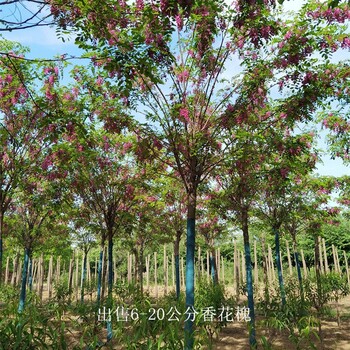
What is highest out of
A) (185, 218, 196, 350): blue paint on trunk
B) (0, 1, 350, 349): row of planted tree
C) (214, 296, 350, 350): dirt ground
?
Result: (0, 1, 350, 349): row of planted tree

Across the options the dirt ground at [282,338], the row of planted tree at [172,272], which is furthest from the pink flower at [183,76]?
the row of planted tree at [172,272]

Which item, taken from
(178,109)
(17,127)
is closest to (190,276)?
(178,109)

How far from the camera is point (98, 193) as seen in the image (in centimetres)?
1014

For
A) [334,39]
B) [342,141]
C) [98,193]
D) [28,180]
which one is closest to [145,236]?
[98,193]

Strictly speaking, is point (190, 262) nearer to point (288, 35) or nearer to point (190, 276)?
point (190, 276)

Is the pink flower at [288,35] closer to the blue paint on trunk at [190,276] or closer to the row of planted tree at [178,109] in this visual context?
the row of planted tree at [178,109]

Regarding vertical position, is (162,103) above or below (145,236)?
above

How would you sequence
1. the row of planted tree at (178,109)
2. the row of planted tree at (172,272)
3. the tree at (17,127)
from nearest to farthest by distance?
the row of planted tree at (178,109) → the tree at (17,127) → the row of planted tree at (172,272)

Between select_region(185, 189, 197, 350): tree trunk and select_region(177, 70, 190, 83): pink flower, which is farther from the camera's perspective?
select_region(177, 70, 190, 83): pink flower

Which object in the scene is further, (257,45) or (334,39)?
(334,39)

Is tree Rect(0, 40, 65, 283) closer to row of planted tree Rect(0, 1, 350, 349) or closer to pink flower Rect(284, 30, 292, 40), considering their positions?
row of planted tree Rect(0, 1, 350, 349)

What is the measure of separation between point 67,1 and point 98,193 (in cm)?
655

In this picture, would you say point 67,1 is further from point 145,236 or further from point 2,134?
point 145,236

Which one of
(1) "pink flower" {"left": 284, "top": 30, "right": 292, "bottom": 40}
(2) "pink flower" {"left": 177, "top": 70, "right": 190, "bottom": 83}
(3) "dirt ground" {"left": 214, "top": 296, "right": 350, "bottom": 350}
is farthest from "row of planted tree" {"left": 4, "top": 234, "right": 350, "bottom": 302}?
(1) "pink flower" {"left": 284, "top": 30, "right": 292, "bottom": 40}
